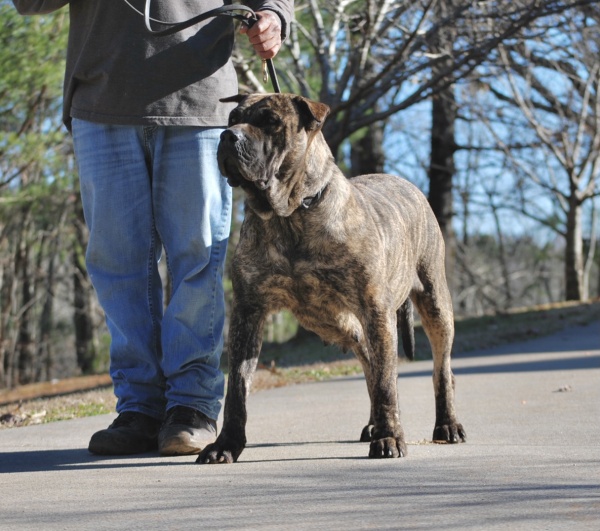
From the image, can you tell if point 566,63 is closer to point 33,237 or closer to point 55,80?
point 55,80

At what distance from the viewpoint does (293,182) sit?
4707 mm

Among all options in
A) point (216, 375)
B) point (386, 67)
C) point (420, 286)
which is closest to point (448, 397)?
point (420, 286)

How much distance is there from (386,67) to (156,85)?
6.88m

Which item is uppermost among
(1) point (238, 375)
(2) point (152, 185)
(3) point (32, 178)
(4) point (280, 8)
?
(3) point (32, 178)

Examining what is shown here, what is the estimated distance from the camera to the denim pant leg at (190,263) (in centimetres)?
504

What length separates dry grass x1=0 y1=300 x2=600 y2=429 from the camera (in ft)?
24.1

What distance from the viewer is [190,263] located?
A: 16.8 ft

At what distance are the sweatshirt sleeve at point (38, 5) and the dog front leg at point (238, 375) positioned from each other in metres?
1.89

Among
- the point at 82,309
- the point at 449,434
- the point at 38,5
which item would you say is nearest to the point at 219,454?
the point at 449,434

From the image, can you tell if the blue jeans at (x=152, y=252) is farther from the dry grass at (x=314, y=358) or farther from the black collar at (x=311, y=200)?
the dry grass at (x=314, y=358)

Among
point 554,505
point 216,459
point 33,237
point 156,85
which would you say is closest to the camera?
point 554,505

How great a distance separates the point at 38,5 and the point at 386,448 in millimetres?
2949

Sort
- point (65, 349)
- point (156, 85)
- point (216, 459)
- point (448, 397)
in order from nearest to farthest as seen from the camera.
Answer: point (216, 459) → point (156, 85) → point (448, 397) → point (65, 349)

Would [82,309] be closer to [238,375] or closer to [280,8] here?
[280,8]
